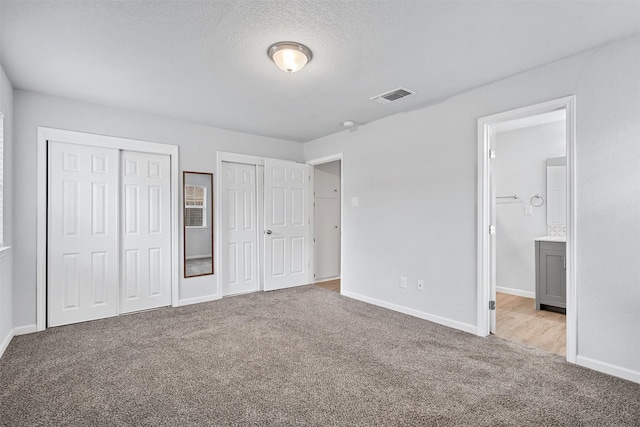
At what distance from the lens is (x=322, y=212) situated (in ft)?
19.2

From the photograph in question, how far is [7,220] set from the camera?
304cm

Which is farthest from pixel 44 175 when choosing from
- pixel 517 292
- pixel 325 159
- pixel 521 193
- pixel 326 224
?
pixel 517 292

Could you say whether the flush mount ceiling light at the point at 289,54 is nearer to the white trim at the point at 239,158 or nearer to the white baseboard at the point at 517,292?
the white trim at the point at 239,158

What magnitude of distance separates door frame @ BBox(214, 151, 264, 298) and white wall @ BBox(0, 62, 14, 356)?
2.09 m

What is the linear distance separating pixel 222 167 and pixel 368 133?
2.14 m

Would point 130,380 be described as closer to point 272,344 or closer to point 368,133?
point 272,344

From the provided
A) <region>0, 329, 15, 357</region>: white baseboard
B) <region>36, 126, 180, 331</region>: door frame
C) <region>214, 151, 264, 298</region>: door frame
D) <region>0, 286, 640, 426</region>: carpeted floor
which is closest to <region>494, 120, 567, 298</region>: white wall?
<region>0, 286, 640, 426</region>: carpeted floor

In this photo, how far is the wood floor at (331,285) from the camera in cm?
521

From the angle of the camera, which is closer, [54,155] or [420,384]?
[420,384]

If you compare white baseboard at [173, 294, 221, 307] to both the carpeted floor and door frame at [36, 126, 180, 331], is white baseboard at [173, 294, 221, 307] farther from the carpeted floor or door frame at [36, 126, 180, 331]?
door frame at [36, 126, 180, 331]

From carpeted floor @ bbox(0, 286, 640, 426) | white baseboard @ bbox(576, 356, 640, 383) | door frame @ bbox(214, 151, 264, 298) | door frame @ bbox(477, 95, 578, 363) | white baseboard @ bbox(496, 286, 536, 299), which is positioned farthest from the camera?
white baseboard @ bbox(496, 286, 536, 299)

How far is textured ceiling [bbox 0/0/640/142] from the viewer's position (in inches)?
79.2

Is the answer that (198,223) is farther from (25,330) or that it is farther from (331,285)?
(331,285)

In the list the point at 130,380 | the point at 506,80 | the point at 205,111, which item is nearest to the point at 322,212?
the point at 205,111
